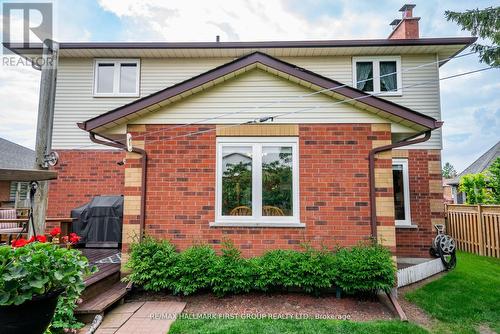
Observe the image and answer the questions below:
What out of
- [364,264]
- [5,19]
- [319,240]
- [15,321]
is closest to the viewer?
[15,321]

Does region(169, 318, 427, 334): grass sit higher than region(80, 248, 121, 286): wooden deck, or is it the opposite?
region(80, 248, 121, 286): wooden deck

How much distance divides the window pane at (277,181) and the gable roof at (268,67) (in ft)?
4.72

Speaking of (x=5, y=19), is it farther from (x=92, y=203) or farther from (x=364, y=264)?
(x=364, y=264)

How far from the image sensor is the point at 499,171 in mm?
10188

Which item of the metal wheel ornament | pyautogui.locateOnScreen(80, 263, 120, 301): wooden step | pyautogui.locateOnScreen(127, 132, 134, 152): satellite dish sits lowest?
pyautogui.locateOnScreen(80, 263, 120, 301): wooden step

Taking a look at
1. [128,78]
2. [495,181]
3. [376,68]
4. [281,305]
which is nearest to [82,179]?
[128,78]

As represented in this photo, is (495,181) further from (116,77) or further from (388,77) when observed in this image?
(116,77)

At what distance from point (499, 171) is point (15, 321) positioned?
1316cm

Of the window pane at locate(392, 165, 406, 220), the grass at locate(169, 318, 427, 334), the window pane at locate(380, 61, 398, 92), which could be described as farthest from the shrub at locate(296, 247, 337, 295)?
the window pane at locate(380, 61, 398, 92)

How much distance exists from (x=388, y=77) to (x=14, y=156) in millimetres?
21645

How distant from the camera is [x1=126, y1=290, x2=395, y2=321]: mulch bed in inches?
185

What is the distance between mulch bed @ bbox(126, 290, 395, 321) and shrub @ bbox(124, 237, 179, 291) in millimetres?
337

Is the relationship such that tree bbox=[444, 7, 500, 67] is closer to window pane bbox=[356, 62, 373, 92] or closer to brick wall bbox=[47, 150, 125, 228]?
window pane bbox=[356, 62, 373, 92]

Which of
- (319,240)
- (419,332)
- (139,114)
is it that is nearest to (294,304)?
(319,240)
